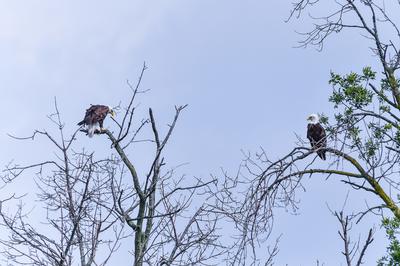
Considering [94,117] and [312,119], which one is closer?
[94,117]

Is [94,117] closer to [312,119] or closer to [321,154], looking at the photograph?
[312,119]

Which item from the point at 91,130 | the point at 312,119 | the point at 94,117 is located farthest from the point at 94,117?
the point at 312,119

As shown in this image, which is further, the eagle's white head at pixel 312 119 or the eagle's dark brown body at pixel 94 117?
the eagle's white head at pixel 312 119

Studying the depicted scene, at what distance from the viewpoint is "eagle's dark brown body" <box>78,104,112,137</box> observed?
12.2 m

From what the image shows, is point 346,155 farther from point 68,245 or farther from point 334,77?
point 68,245

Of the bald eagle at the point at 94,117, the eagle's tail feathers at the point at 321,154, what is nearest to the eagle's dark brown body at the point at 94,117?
the bald eagle at the point at 94,117

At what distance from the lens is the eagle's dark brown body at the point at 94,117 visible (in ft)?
40.0

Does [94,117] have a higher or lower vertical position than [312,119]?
higher

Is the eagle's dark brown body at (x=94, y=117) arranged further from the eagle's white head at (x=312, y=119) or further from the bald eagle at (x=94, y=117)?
the eagle's white head at (x=312, y=119)

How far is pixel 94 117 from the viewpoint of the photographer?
1286cm

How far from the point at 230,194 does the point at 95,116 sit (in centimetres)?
515

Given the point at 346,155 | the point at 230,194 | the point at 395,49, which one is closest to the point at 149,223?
the point at 230,194

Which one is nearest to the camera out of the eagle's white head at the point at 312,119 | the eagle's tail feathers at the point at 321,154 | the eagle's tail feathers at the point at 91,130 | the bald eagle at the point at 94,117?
the eagle's tail feathers at the point at 321,154

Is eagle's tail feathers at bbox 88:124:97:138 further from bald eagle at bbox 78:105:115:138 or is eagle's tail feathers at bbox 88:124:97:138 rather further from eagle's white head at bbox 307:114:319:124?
eagle's white head at bbox 307:114:319:124
